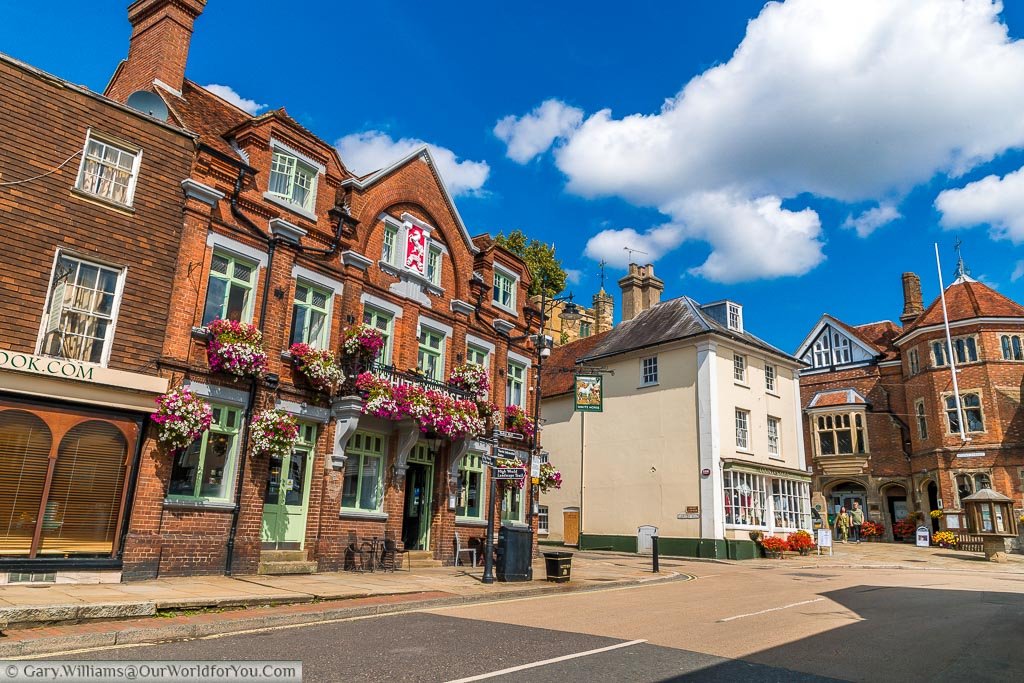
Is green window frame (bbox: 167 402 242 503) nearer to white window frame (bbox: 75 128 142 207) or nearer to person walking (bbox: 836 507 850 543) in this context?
white window frame (bbox: 75 128 142 207)

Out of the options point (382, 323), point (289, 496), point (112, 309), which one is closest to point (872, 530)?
point (382, 323)

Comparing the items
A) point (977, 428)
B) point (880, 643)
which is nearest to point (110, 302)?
point (880, 643)

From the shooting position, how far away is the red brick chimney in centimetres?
1631

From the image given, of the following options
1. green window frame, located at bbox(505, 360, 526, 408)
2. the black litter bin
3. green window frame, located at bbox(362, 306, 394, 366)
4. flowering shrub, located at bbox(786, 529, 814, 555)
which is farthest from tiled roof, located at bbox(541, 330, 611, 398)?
the black litter bin

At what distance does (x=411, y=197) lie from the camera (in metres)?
20.2

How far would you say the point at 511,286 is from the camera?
24344mm

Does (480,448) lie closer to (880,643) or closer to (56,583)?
(56,583)

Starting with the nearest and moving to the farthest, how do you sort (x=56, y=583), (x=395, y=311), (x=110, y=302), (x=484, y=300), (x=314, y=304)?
(x=56, y=583)
(x=110, y=302)
(x=314, y=304)
(x=395, y=311)
(x=484, y=300)

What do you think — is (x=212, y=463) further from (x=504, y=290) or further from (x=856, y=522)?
(x=856, y=522)

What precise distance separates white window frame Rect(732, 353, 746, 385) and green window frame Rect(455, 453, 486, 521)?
14085 mm

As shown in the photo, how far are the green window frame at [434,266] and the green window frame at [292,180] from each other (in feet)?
14.1

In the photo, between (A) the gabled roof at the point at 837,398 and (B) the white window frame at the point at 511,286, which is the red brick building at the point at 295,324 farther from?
(A) the gabled roof at the point at 837,398

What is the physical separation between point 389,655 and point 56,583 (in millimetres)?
7474

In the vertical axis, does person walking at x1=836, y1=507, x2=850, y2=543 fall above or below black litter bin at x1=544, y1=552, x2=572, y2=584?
above
